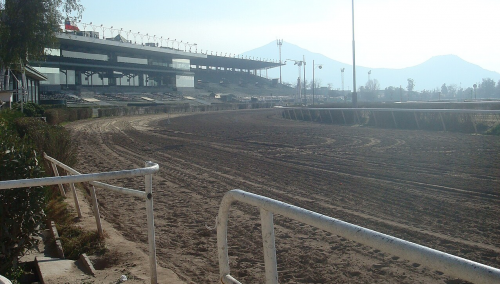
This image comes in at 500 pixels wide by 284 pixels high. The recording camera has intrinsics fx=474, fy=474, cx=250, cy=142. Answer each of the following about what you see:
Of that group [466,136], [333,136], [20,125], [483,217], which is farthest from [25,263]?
[466,136]

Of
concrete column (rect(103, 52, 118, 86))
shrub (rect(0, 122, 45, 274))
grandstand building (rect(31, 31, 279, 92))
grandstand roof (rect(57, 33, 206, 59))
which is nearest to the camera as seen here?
shrub (rect(0, 122, 45, 274))

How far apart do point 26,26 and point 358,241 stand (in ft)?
73.2

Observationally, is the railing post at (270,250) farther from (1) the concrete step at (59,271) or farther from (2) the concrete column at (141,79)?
(2) the concrete column at (141,79)

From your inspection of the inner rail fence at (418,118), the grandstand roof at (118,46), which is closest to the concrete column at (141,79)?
the grandstand roof at (118,46)

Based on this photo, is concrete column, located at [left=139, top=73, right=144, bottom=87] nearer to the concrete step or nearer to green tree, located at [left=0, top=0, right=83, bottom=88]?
green tree, located at [left=0, top=0, right=83, bottom=88]

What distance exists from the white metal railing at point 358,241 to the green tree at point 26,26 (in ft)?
69.0

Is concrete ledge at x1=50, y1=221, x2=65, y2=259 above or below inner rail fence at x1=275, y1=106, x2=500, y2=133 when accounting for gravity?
below

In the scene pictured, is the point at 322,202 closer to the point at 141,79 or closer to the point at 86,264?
the point at 86,264

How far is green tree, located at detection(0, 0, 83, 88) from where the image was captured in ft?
68.3

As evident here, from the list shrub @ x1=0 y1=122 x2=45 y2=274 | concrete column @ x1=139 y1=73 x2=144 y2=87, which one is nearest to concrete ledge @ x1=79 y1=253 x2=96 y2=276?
shrub @ x1=0 y1=122 x2=45 y2=274

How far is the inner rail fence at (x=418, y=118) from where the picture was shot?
22781 millimetres

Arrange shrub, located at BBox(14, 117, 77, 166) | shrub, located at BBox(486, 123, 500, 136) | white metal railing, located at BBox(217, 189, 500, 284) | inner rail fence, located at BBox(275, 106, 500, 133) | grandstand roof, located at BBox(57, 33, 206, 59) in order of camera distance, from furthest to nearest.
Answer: grandstand roof, located at BBox(57, 33, 206, 59), inner rail fence, located at BBox(275, 106, 500, 133), shrub, located at BBox(486, 123, 500, 136), shrub, located at BBox(14, 117, 77, 166), white metal railing, located at BBox(217, 189, 500, 284)

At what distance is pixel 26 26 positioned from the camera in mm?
21000

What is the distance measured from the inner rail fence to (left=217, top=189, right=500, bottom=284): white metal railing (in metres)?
21.5
